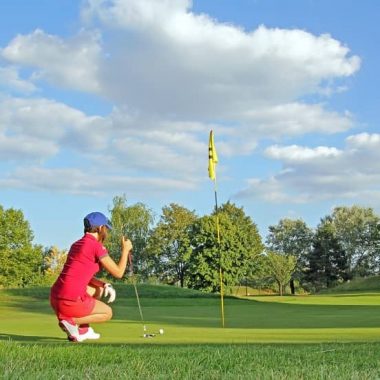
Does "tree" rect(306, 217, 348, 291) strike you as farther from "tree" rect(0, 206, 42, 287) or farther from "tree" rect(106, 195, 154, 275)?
"tree" rect(0, 206, 42, 287)

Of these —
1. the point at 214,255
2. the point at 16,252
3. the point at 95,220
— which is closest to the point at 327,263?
the point at 214,255

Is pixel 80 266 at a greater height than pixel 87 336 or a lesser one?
greater

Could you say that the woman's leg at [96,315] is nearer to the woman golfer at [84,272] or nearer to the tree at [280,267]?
the woman golfer at [84,272]

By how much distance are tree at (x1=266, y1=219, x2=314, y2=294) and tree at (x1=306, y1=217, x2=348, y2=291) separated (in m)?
4.72

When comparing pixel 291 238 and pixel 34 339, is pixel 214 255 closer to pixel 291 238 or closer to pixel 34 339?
pixel 291 238

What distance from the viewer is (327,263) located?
307ft

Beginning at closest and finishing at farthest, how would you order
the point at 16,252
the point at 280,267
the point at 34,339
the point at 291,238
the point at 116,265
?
the point at 116,265
the point at 34,339
the point at 16,252
the point at 280,267
the point at 291,238

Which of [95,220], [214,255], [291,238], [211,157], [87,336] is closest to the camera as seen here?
[95,220]

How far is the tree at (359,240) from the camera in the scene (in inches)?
3753

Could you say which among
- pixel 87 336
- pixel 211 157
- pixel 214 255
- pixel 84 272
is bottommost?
pixel 87 336

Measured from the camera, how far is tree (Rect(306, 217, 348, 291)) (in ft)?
305

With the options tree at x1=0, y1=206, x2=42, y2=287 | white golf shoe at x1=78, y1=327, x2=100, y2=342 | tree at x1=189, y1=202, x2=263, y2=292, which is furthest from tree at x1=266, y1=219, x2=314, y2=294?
white golf shoe at x1=78, y1=327, x2=100, y2=342

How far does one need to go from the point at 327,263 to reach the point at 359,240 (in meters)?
7.43

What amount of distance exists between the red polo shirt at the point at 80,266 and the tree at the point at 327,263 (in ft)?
289
